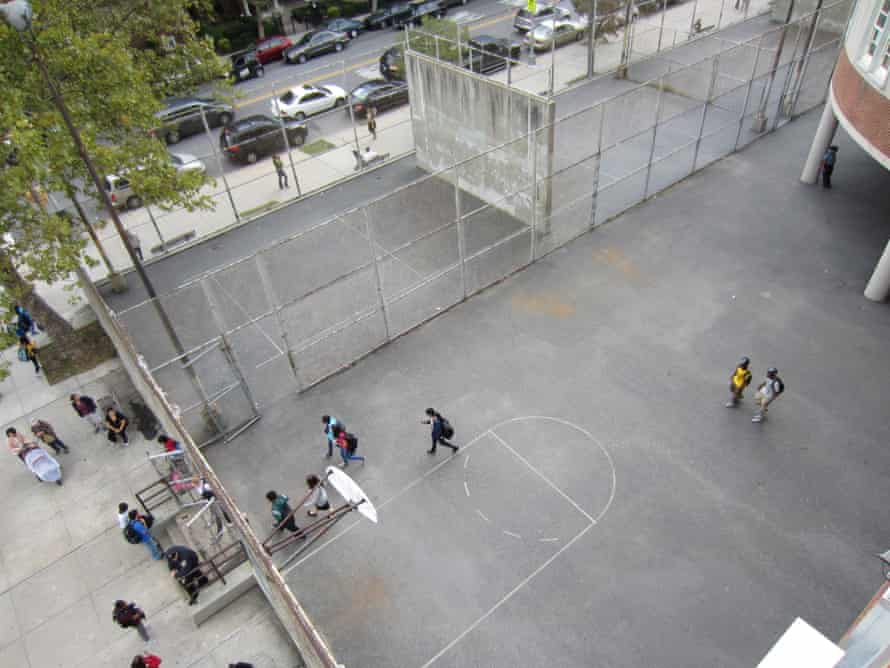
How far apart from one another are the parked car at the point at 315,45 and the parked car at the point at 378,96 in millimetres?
8690

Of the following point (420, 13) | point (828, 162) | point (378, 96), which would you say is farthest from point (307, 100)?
point (828, 162)

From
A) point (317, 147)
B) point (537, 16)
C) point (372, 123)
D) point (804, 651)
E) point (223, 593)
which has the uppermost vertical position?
point (804, 651)

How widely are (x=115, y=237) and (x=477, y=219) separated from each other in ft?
35.5

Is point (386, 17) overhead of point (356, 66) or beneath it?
overhead

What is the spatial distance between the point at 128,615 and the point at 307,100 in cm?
1990

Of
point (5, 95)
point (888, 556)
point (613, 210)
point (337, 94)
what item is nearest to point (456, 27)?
point (337, 94)

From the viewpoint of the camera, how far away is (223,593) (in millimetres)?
9820

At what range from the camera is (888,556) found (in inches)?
243

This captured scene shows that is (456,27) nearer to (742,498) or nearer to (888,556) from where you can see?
(742,498)

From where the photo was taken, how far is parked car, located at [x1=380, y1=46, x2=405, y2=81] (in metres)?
25.3

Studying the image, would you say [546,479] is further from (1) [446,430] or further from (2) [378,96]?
(2) [378,96]

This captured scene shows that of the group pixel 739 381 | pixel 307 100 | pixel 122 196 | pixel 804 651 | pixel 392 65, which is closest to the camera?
pixel 804 651

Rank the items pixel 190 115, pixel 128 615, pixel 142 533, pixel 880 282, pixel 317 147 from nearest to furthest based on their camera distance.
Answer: pixel 128 615
pixel 142 533
pixel 880 282
pixel 317 147
pixel 190 115

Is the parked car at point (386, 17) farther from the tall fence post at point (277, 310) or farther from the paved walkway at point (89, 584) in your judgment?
the paved walkway at point (89, 584)
